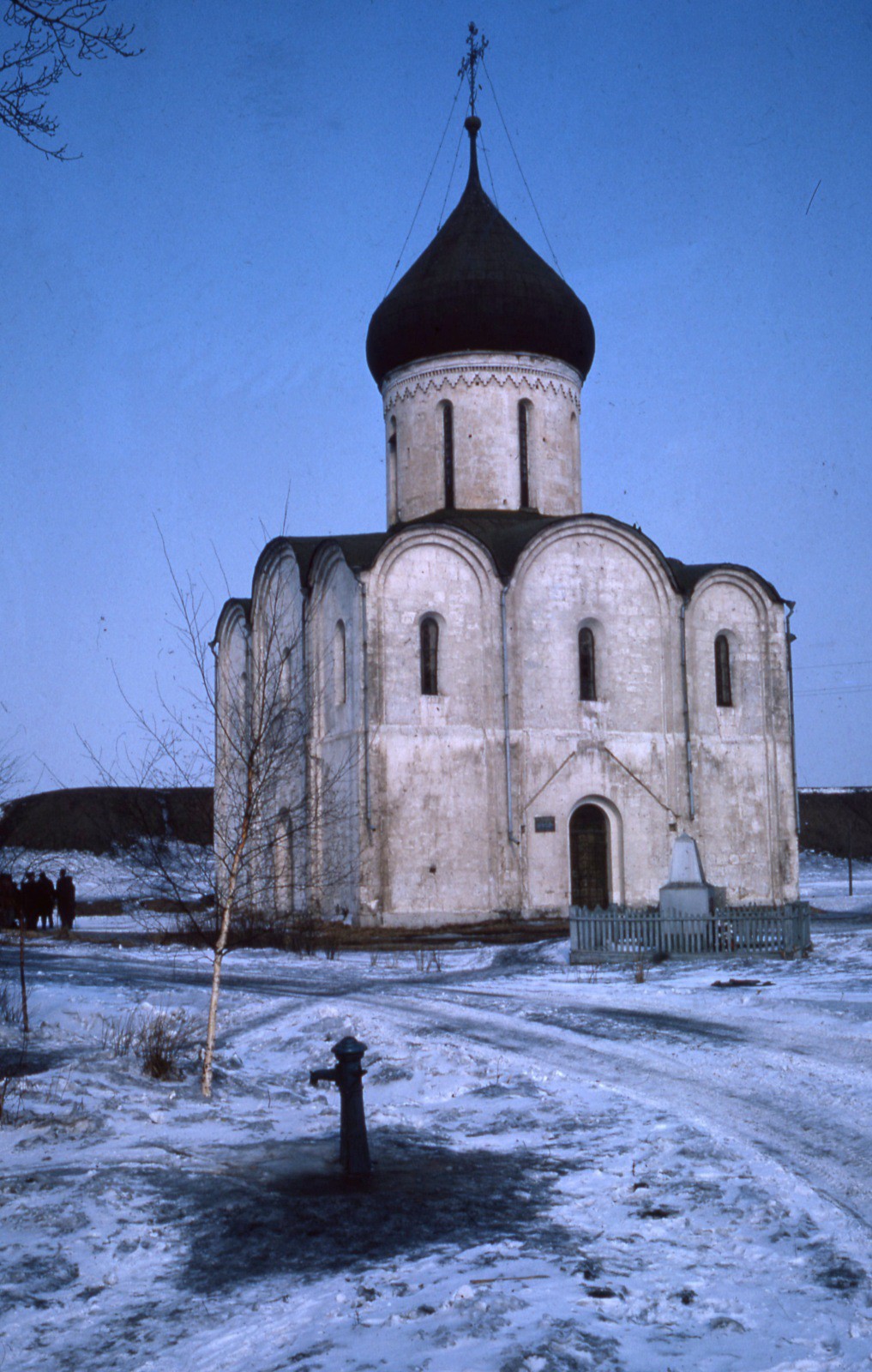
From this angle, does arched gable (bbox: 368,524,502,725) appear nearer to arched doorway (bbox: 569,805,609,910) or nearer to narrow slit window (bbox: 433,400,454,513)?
arched doorway (bbox: 569,805,609,910)

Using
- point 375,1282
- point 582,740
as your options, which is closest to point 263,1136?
point 375,1282

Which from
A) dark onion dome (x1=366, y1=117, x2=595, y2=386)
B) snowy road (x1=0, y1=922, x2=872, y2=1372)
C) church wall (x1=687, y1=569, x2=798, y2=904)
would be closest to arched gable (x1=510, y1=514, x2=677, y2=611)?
church wall (x1=687, y1=569, x2=798, y2=904)

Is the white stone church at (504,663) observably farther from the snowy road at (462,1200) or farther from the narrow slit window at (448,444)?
the snowy road at (462,1200)

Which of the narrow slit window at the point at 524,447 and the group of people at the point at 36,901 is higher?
the narrow slit window at the point at 524,447

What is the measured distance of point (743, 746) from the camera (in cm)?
2633

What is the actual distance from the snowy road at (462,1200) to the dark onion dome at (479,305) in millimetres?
18120

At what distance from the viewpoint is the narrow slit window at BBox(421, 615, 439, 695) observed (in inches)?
966

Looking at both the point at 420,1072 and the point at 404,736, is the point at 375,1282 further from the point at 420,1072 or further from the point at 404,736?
the point at 404,736

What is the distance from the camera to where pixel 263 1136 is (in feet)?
25.5

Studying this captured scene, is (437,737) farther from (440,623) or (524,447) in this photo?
(524,447)

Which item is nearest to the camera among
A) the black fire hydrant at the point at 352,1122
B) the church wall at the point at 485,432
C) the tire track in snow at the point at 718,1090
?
the tire track in snow at the point at 718,1090

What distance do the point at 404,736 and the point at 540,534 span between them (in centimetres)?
455

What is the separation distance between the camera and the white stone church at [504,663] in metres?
24.0

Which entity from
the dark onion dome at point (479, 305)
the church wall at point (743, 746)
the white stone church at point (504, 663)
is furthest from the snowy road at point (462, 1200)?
the dark onion dome at point (479, 305)
